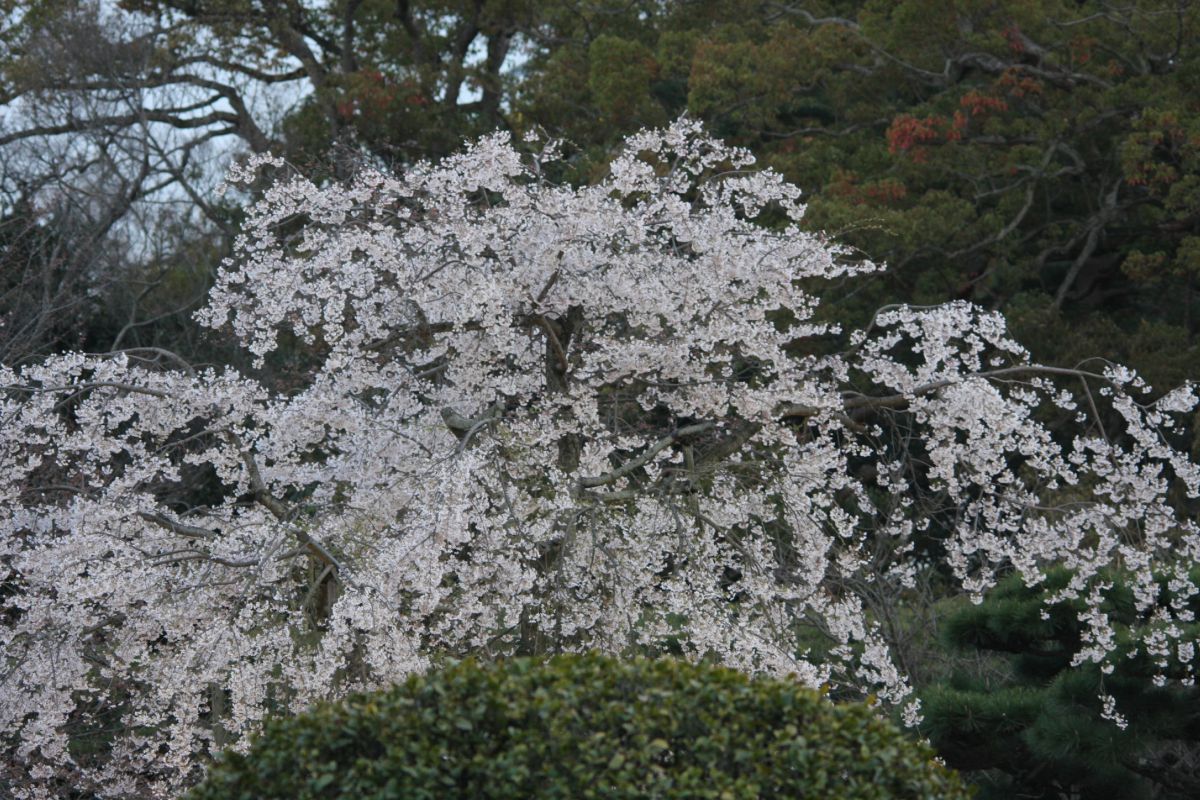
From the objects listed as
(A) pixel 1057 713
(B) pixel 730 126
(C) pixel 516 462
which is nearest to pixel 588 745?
(C) pixel 516 462

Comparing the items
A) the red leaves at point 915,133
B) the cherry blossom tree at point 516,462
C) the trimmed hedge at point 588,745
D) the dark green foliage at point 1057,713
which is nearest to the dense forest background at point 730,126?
the red leaves at point 915,133

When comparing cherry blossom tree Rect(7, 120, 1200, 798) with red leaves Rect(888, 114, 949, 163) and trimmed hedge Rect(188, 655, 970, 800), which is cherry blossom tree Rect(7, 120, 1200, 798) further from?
red leaves Rect(888, 114, 949, 163)

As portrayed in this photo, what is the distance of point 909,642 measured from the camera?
6789 mm

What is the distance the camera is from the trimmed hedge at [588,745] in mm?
2840

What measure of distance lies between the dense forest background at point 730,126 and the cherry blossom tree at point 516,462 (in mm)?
1963

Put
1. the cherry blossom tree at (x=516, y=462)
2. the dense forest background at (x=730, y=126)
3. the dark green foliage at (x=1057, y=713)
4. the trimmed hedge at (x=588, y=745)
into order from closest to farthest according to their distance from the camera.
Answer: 1. the trimmed hedge at (x=588, y=745)
2. the cherry blossom tree at (x=516, y=462)
3. the dark green foliage at (x=1057, y=713)
4. the dense forest background at (x=730, y=126)

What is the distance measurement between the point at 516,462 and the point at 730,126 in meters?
7.76

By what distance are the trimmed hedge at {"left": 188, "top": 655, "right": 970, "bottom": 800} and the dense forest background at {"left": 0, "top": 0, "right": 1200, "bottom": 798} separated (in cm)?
407

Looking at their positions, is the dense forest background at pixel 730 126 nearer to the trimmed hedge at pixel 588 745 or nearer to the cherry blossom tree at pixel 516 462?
the cherry blossom tree at pixel 516 462

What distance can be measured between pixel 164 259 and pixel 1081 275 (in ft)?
29.5

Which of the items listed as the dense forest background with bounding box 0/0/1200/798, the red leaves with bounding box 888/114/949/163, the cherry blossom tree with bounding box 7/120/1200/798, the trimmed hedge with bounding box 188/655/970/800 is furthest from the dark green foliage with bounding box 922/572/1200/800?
the red leaves with bounding box 888/114/949/163

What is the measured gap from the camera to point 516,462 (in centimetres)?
505

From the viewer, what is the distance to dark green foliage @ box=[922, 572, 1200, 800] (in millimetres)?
5125

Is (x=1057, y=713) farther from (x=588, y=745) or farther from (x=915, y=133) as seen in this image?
(x=915, y=133)
